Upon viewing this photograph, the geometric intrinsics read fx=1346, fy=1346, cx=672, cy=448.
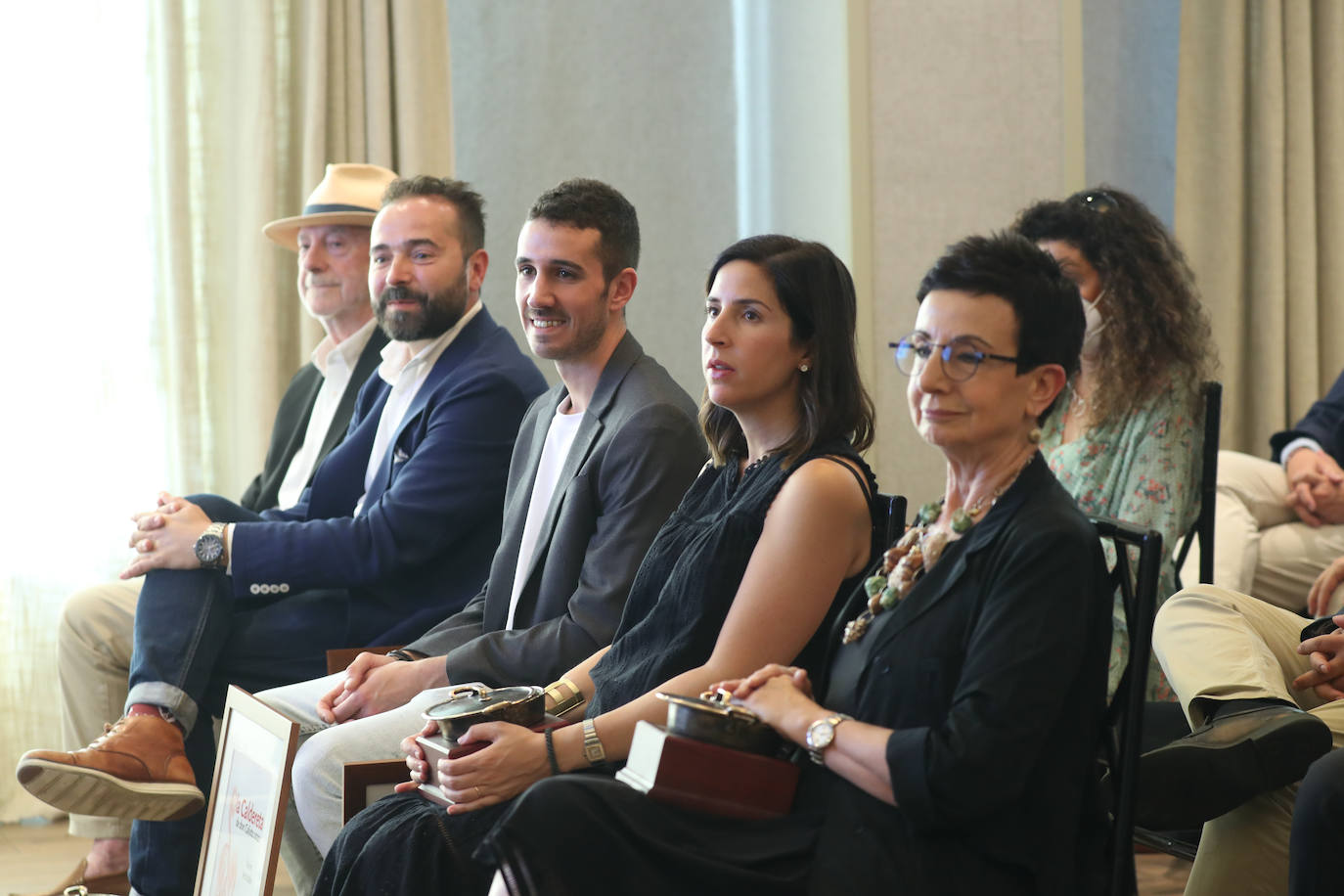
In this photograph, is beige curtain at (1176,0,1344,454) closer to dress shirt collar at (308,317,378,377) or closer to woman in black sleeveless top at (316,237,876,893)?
dress shirt collar at (308,317,378,377)

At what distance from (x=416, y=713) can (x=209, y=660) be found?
0.74m

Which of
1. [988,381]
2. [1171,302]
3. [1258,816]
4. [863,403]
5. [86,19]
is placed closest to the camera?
[988,381]

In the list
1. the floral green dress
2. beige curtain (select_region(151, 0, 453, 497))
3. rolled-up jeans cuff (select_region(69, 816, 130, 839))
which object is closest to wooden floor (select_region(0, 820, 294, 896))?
rolled-up jeans cuff (select_region(69, 816, 130, 839))

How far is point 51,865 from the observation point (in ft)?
11.0

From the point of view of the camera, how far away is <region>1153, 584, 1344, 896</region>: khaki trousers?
1822 millimetres

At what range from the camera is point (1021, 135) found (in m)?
3.83

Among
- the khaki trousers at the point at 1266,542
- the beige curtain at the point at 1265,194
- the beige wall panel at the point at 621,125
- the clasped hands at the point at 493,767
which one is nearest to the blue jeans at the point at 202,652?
the clasped hands at the point at 493,767

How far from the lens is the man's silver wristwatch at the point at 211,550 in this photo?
2.78 metres

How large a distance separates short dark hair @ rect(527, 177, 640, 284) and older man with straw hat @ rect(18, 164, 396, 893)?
1064mm

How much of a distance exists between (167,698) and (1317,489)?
103 inches

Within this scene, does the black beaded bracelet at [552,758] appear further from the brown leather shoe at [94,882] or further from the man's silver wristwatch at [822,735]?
the brown leather shoe at [94,882]

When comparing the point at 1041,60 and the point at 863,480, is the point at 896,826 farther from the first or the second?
the point at 1041,60

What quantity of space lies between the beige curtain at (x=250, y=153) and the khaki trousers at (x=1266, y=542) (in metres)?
2.37

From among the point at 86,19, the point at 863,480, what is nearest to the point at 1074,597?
the point at 863,480
